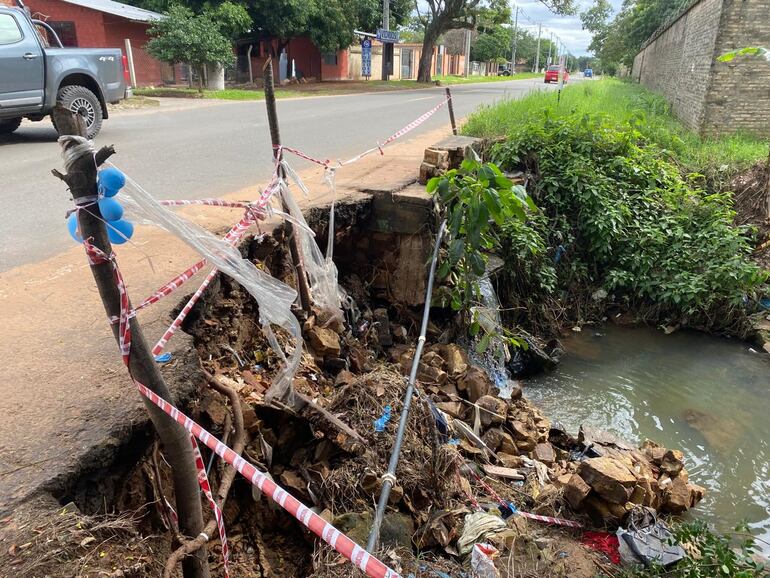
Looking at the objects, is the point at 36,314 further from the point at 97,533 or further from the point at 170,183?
the point at 170,183

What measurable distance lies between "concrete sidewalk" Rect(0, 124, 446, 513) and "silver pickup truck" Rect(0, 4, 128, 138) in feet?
16.2

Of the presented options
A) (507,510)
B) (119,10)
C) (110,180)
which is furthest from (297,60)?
(110,180)

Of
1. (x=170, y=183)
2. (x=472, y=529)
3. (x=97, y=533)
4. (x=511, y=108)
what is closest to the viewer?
(x=97, y=533)

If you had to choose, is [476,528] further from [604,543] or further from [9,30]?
[9,30]

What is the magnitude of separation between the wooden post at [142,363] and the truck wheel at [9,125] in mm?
8710

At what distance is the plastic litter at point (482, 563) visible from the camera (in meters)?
2.46

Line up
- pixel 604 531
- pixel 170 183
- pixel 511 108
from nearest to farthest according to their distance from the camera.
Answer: pixel 604 531
pixel 170 183
pixel 511 108

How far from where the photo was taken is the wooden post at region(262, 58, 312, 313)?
3.27 m

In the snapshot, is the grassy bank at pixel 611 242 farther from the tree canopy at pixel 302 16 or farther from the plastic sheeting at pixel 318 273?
the tree canopy at pixel 302 16

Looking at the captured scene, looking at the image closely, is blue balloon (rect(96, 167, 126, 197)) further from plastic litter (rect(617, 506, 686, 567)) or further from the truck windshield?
the truck windshield

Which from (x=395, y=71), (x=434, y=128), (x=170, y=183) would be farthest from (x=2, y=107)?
(x=395, y=71)

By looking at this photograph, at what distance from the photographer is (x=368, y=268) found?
5.32 metres

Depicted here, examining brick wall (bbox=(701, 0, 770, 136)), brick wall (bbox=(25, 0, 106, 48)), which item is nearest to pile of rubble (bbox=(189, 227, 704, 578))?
brick wall (bbox=(701, 0, 770, 136))

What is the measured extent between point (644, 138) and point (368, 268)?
6.05 metres
